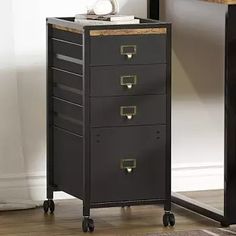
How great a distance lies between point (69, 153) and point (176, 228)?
0.51 meters

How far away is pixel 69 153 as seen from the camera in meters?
3.75

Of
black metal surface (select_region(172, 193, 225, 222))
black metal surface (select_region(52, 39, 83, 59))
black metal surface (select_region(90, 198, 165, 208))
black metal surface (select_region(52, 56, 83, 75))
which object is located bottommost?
black metal surface (select_region(172, 193, 225, 222))

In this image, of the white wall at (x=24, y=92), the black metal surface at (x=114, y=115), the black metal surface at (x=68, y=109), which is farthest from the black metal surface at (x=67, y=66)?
the white wall at (x=24, y=92)

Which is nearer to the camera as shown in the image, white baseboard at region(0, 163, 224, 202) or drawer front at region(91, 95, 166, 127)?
drawer front at region(91, 95, 166, 127)

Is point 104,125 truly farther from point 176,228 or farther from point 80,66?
point 176,228

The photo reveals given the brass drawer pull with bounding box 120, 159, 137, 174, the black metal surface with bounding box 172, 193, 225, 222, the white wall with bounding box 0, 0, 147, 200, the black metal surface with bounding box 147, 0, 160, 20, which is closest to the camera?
the brass drawer pull with bounding box 120, 159, 137, 174

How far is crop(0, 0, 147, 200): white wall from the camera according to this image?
13.1 feet

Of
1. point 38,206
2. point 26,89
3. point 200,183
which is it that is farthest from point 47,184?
point 200,183

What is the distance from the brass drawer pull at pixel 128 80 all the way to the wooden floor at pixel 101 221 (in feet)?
1.82

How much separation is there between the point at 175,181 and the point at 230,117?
79 cm

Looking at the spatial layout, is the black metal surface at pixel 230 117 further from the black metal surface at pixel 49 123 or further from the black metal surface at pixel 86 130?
the black metal surface at pixel 49 123

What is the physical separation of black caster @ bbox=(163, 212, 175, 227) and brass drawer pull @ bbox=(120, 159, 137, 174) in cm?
24

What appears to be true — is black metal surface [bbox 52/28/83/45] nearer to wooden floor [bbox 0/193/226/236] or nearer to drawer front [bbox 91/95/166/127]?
drawer front [bbox 91/95/166/127]

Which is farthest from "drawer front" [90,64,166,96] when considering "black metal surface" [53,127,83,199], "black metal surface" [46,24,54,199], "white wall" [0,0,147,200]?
"white wall" [0,0,147,200]
